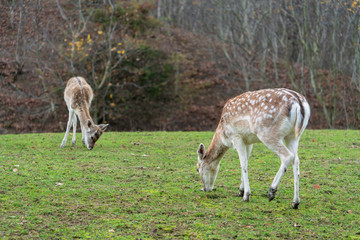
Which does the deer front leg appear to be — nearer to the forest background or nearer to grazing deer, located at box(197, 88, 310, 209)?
grazing deer, located at box(197, 88, 310, 209)

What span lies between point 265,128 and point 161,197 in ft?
6.33

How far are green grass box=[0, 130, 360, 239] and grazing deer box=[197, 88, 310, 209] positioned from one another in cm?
42

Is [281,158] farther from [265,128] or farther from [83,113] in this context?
[83,113]

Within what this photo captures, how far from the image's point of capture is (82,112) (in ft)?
40.4

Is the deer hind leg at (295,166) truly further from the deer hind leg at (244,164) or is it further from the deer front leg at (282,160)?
the deer hind leg at (244,164)

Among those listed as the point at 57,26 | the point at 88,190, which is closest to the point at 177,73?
the point at 57,26

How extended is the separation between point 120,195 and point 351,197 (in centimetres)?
365

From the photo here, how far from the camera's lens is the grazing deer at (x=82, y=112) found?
11.6 meters

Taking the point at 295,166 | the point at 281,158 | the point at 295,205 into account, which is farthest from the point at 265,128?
the point at 295,205

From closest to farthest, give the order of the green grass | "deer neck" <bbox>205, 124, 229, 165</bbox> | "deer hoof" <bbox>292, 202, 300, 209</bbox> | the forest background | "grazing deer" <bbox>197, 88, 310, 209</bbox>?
the green grass
"grazing deer" <bbox>197, 88, 310, 209</bbox>
"deer hoof" <bbox>292, 202, 300, 209</bbox>
"deer neck" <bbox>205, 124, 229, 165</bbox>
the forest background

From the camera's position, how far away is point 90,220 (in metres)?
5.86

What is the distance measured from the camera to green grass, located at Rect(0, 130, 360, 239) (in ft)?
18.3

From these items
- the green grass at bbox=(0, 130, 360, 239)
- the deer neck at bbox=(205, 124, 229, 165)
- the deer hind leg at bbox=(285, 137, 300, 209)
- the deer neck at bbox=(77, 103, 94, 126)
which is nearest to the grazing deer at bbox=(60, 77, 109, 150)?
the deer neck at bbox=(77, 103, 94, 126)

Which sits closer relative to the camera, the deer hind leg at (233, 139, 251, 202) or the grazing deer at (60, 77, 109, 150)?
the deer hind leg at (233, 139, 251, 202)
